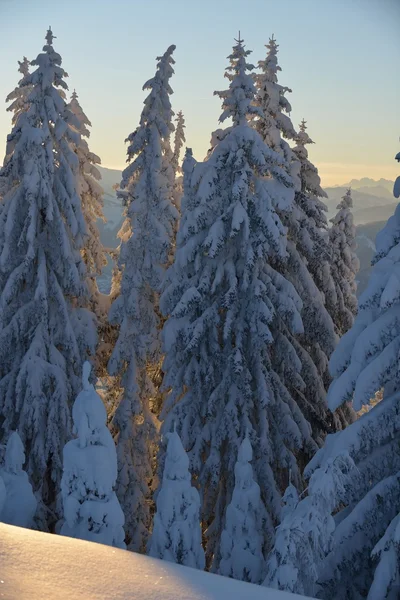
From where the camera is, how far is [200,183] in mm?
14977

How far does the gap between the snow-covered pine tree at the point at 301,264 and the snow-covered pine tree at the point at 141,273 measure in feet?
11.4

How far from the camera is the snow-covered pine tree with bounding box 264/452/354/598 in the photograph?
8.30 m

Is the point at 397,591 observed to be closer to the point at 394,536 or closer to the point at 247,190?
the point at 394,536

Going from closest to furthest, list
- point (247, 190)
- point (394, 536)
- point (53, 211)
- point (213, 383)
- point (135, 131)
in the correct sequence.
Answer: point (394, 536) → point (247, 190) → point (213, 383) → point (53, 211) → point (135, 131)

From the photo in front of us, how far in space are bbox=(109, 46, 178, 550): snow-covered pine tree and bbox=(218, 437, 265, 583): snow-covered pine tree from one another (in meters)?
6.73

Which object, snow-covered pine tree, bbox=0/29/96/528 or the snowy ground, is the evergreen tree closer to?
snow-covered pine tree, bbox=0/29/96/528

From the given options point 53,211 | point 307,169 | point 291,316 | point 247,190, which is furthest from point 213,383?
point 307,169

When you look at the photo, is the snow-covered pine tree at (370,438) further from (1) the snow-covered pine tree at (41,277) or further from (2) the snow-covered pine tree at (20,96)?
(2) the snow-covered pine tree at (20,96)

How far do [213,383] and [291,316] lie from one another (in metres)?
2.97

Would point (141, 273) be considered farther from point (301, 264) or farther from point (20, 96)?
point (20, 96)

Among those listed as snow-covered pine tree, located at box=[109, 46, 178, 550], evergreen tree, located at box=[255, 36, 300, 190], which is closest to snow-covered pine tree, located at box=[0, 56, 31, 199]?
snow-covered pine tree, located at box=[109, 46, 178, 550]

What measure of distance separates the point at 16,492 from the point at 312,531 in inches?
293

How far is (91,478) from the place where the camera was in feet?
34.8

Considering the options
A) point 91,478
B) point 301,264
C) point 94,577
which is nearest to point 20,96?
point 301,264
